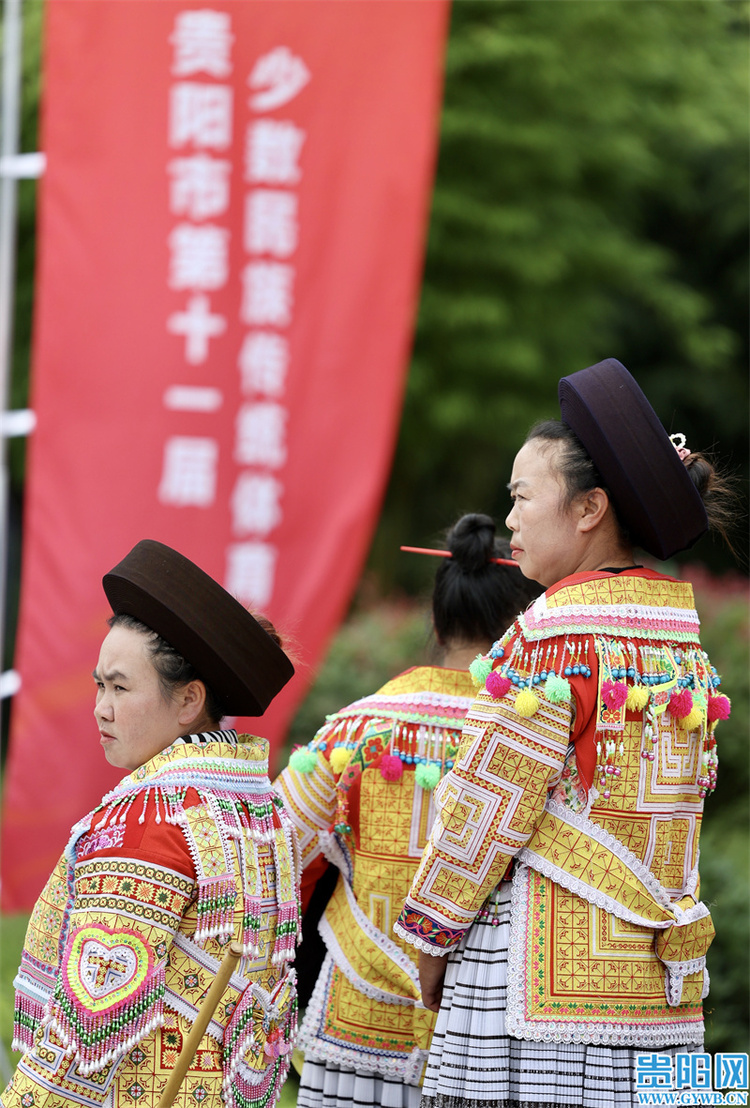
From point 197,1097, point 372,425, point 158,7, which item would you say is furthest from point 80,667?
point 197,1097

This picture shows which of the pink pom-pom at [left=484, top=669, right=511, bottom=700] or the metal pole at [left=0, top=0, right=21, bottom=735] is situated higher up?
the metal pole at [left=0, top=0, right=21, bottom=735]

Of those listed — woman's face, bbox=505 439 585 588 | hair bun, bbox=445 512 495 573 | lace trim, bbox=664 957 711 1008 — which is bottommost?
lace trim, bbox=664 957 711 1008

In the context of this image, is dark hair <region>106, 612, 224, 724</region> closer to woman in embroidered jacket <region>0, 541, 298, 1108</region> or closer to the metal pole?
woman in embroidered jacket <region>0, 541, 298, 1108</region>

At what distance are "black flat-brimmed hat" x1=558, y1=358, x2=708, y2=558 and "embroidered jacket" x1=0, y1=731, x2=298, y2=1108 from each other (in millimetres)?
686

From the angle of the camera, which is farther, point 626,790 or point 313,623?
point 313,623

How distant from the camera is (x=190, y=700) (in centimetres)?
186

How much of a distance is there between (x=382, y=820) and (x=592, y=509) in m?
0.78

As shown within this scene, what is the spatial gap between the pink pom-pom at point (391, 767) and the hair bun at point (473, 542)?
0.39m

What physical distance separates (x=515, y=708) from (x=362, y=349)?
2304mm

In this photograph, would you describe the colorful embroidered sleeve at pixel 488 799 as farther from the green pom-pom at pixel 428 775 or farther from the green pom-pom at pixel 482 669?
the green pom-pom at pixel 428 775

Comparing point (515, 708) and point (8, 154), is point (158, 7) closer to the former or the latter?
point (8, 154)

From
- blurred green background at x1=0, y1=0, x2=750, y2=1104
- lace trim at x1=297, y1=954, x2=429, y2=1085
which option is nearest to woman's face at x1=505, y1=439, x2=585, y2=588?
lace trim at x1=297, y1=954, x2=429, y2=1085

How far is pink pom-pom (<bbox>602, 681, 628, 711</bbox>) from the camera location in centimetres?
181

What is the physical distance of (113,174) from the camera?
3764mm
